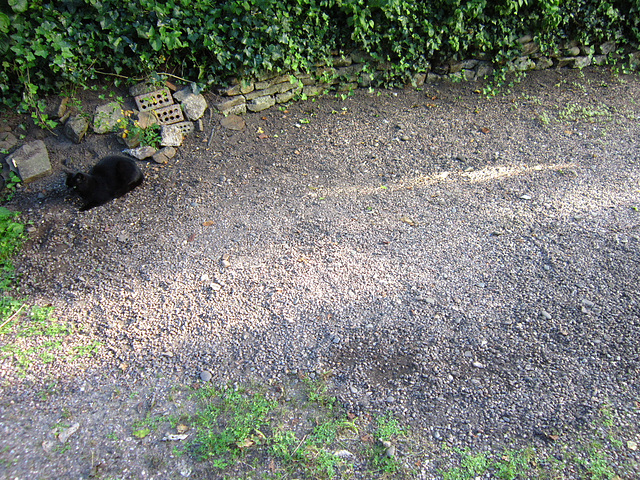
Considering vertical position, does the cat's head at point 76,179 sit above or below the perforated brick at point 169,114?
below

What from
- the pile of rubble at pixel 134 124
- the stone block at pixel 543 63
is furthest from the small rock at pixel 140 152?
the stone block at pixel 543 63

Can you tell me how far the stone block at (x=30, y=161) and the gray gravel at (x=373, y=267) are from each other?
103 millimetres

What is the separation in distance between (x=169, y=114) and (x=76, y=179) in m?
1.29

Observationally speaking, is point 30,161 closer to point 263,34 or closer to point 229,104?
point 229,104

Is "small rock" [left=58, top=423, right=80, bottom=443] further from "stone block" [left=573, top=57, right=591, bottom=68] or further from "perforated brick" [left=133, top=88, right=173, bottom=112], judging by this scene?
"stone block" [left=573, top=57, right=591, bottom=68]

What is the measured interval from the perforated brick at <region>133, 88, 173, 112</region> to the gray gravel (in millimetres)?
499

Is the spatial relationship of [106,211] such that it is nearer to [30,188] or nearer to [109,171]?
[109,171]

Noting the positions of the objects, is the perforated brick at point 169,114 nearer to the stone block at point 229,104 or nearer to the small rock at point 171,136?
the small rock at point 171,136

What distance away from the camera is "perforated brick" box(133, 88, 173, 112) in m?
4.78

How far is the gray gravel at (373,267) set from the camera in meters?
2.70

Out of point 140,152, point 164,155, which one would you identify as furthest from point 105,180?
point 164,155

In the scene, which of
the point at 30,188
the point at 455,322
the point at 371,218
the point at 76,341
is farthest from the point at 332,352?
the point at 30,188

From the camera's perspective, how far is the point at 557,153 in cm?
473

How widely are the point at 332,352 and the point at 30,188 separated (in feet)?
11.2
